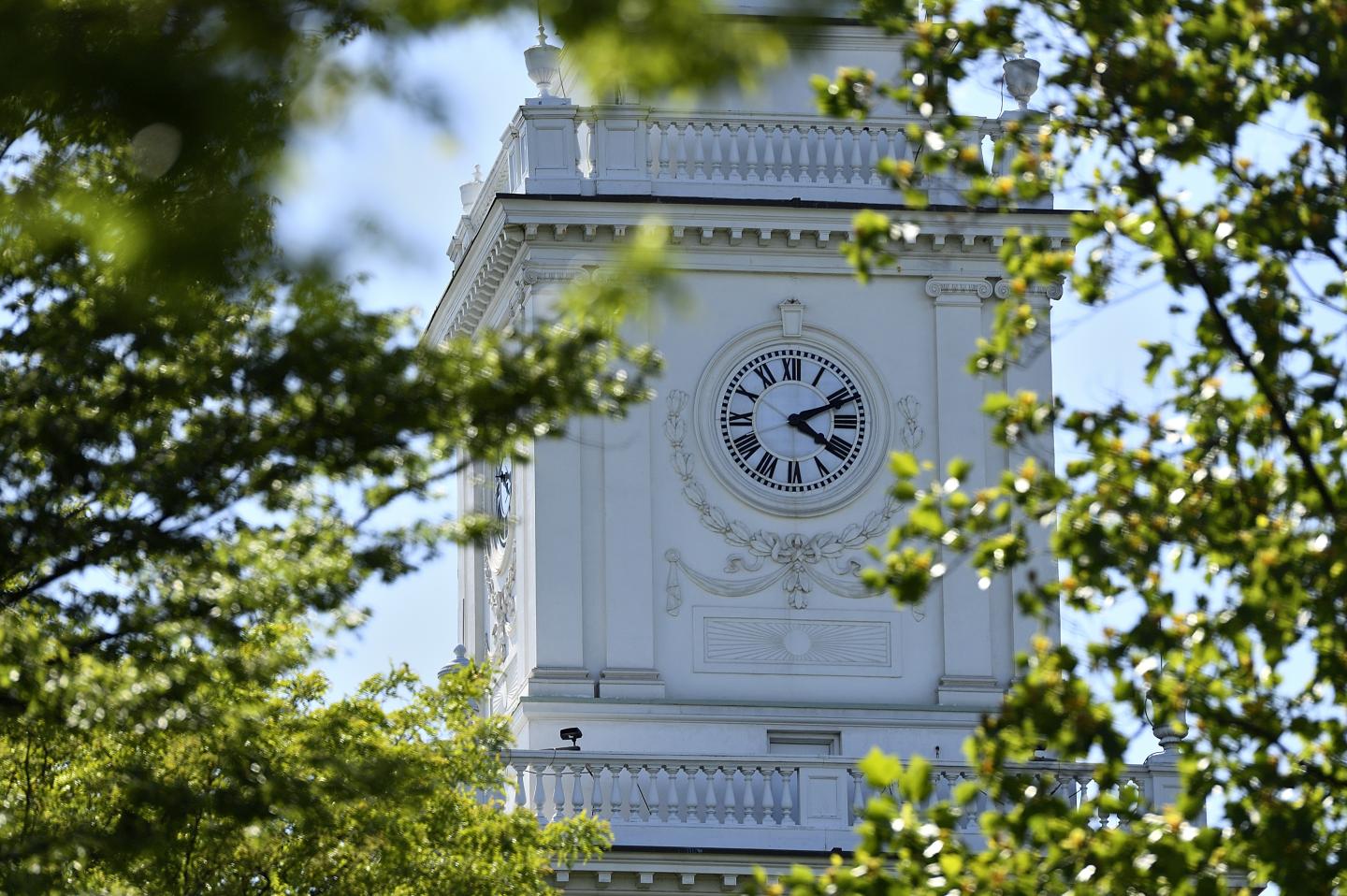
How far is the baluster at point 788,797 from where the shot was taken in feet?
122

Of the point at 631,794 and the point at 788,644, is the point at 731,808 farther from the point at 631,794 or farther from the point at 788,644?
the point at 788,644

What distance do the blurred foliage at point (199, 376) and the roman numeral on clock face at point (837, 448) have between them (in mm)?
19968

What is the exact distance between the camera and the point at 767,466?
39656 mm

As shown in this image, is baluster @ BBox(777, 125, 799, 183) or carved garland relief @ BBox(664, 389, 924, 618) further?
baluster @ BBox(777, 125, 799, 183)

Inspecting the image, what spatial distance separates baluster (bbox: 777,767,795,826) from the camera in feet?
122

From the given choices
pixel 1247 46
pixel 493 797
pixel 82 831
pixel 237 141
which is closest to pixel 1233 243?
pixel 1247 46

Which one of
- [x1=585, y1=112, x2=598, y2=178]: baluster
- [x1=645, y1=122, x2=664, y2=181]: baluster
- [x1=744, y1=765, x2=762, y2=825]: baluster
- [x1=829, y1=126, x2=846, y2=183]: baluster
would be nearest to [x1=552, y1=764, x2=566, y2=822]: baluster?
[x1=744, y1=765, x2=762, y2=825]: baluster

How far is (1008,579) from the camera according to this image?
131ft

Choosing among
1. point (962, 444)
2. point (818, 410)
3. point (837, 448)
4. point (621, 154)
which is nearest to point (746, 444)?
point (818, 410)

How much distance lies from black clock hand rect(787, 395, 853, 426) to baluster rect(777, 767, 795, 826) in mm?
4529

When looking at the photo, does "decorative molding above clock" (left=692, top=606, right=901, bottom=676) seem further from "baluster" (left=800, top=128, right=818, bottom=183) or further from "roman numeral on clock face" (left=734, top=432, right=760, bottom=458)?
"baluster" (left=800, top=128, right=818, bottom=183)

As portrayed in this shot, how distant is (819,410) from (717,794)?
5.02m

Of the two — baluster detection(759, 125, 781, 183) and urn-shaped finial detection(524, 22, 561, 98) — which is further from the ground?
urn-shaped finial detection(524, 22, 561, 98)

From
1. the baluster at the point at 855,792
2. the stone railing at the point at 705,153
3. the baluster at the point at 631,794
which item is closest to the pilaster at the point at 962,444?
the stone railing at the point at 705,153
